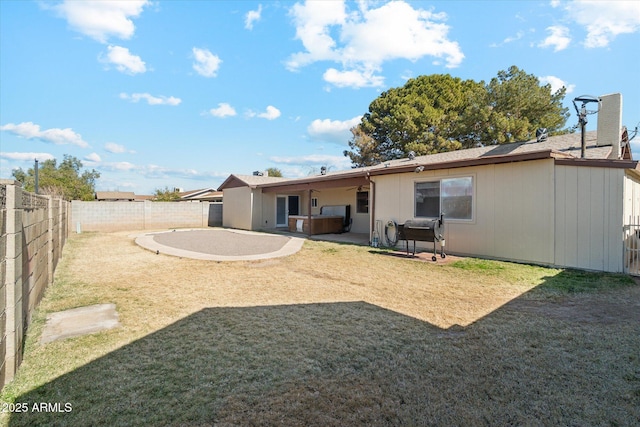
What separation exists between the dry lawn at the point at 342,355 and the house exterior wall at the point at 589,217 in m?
0.84

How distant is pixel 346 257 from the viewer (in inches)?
344

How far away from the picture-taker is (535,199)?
290 inches

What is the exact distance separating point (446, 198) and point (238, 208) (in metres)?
12.6

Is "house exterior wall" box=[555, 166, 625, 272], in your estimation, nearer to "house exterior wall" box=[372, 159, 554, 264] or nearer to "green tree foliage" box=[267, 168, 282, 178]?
"house exterior wall" box=[372, 159, 554, 264]

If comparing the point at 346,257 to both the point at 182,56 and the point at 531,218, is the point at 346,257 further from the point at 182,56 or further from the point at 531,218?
the point at 182,56

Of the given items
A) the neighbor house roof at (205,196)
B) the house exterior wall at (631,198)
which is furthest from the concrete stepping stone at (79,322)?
the neighbor house roof at (205,196)

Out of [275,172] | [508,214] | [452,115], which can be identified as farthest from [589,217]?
[275,172]

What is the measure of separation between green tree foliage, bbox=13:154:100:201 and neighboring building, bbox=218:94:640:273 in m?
31.5

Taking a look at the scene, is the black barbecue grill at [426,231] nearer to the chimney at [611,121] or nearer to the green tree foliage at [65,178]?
the chimney at [611,121]

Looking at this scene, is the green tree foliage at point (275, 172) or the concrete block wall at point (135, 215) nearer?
the concrete block wall at point (135, 215)

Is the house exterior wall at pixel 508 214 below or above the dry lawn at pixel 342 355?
above

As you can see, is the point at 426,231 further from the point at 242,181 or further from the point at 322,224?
the point at 242,181

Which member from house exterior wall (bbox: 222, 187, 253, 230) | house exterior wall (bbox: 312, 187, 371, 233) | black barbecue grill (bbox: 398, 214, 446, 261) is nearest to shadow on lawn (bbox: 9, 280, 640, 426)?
black barbecue grill (bbox: 398, 214, 446, 261)

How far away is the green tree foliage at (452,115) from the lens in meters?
18.8
